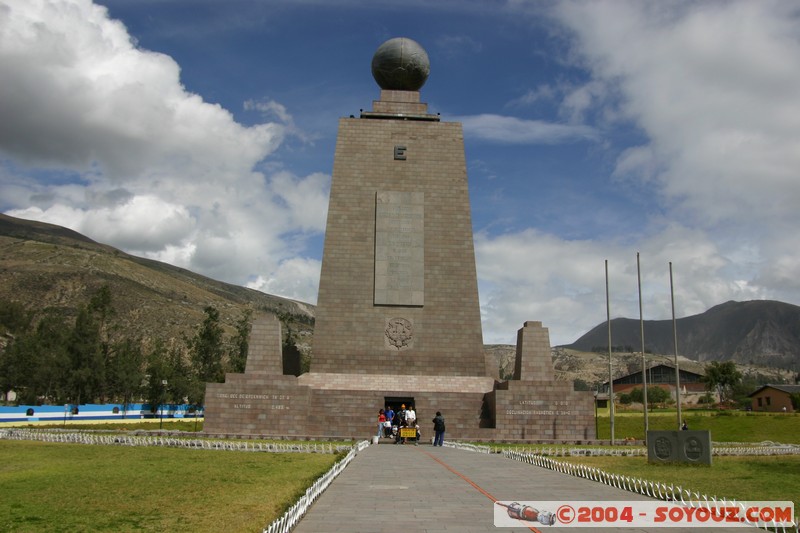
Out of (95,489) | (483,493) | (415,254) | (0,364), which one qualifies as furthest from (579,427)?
(0,364)

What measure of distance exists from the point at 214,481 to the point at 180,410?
148 feet

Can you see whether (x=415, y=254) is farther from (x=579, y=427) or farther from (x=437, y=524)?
(x=437, y=524)

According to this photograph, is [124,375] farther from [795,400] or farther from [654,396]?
[654,396]

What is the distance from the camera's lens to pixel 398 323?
29016 mm

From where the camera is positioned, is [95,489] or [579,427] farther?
[579,427]

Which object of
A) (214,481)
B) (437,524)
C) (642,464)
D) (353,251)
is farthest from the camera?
(353,251)

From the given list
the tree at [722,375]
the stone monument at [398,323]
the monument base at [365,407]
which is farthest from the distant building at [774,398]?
the stone monument at [398,323]

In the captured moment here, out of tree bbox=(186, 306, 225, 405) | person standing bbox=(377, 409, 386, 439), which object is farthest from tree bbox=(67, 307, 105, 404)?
person standing bbox=(377, 409, 386, 439)

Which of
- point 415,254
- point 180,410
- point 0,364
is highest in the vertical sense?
point 415,254

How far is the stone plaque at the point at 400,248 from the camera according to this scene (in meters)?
29.4

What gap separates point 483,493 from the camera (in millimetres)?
9953

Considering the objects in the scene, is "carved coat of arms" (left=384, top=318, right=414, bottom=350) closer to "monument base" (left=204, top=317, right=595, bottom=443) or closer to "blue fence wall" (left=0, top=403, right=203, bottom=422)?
"monument base" (left=204, top=317, right=595, bottom=443)

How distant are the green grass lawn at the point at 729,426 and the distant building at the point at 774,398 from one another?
1587 cm

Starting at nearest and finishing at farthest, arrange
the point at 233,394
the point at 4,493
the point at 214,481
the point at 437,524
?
the point at 437,524, the point at 4,493, the point at 214,481, the point at 233,394
